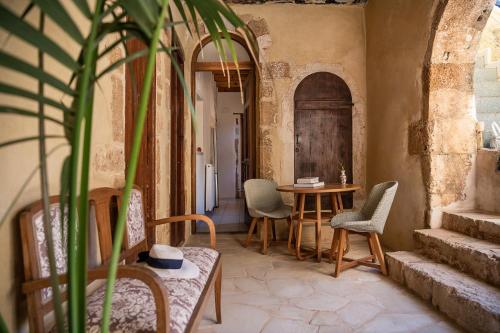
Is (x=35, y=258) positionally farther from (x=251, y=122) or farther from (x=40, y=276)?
(x=251, y=122)

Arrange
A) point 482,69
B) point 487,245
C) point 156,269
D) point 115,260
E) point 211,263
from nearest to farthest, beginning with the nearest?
point 115,260 < point 156,269 < point 211,263 < point 487,245 < point 482,69

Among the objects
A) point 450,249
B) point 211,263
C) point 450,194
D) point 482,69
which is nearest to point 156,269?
point 211,263

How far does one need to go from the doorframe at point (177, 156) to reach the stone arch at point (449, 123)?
2696 mm

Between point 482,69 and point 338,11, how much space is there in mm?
1985

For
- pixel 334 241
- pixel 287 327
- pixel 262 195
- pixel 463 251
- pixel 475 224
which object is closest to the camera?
pixel 287 327

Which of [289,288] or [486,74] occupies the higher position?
[486,74]

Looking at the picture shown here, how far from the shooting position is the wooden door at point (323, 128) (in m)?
4.80

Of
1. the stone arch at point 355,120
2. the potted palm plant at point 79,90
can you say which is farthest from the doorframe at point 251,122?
the potted palm plant at point 79,90

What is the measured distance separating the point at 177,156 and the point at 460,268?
3174 mm

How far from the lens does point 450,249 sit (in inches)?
108

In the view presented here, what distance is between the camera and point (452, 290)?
7.34 feet

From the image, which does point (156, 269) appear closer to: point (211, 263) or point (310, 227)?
point (211, 263)

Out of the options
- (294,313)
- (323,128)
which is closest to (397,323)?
(294,313)

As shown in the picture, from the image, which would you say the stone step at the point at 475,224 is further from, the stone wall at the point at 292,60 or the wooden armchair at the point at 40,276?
the wooden armchair at the point at 40,276
